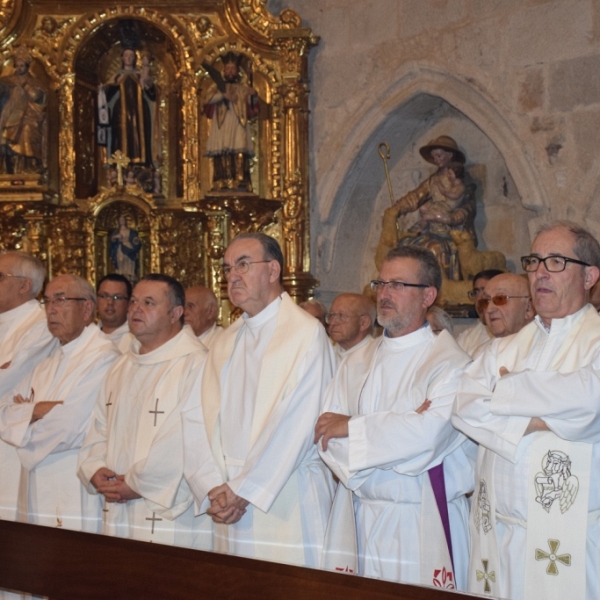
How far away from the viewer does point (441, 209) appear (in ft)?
31.5

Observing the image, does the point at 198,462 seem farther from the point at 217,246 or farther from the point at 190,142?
the point at 190,142

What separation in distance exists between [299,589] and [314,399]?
207cm

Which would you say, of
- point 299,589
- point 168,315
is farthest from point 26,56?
point 299,589

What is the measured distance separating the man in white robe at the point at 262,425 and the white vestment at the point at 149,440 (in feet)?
0.64

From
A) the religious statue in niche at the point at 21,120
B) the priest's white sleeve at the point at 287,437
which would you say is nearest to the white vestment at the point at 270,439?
the priest's white sleeve at the point at 287,437

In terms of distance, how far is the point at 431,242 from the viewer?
952 cm

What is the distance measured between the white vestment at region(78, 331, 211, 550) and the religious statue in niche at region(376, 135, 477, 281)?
14.7 feet

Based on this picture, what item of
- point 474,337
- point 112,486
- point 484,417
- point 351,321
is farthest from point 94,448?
point 474,337

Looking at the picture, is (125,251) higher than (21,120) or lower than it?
lower

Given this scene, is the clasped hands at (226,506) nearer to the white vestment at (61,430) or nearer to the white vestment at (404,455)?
the white vestment at (404,455)

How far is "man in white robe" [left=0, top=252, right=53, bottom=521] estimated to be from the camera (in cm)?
604

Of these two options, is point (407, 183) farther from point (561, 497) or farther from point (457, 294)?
point (561, 497)

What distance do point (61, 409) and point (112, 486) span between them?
72 cm

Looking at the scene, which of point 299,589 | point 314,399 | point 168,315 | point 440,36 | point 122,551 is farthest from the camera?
point 440,36
